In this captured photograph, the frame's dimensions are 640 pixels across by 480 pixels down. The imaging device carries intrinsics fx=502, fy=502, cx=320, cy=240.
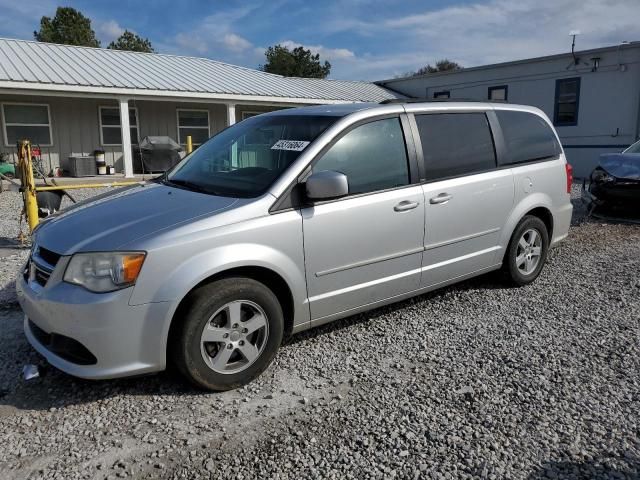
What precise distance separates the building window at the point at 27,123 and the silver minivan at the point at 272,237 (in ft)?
46.4

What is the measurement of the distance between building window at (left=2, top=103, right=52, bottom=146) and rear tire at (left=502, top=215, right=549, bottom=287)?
51.0ft

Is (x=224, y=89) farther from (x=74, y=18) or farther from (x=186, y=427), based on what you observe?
(x=74, y=18)

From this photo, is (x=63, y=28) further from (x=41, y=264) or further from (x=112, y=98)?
(x=41, y=264)

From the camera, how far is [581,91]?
1705 cm

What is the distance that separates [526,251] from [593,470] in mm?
2928

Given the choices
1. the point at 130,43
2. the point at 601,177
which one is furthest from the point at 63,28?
the point at 601,177

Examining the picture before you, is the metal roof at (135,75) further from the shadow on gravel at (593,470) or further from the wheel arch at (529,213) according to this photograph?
the shadow on gravel at (593,470)

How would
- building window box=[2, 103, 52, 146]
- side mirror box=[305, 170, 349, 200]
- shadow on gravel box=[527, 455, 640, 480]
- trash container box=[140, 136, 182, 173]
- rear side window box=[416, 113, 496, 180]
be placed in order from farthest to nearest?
trash container box=[140, 136, 182, 173], building window box=[2, 103, 52, 146], rear side window box=[416, 113, 496, 180], side mirror box=[305, 170, 349, 200], shadow on gravel box=[527, 455, 640, 480]

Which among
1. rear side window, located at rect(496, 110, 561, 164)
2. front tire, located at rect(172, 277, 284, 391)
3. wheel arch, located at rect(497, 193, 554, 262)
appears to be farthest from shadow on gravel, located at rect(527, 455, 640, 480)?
Result: rear side window, located at rect(496, 110, 561, 164)

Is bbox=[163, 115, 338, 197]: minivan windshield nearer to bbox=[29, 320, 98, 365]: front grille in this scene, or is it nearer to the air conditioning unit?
bbox=[29, 320, 98, 365]: front grille

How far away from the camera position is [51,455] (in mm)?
2545

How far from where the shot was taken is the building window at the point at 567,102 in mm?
17266

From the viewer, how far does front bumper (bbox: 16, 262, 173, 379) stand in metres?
2.76

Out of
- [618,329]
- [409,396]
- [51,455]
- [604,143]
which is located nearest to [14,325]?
[51,455]
